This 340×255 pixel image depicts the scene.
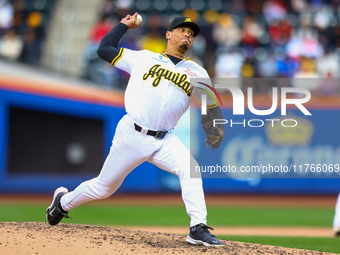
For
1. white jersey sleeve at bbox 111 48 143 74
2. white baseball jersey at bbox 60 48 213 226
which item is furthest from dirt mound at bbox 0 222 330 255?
white jersey sleeve at bbox 111 48 143 74

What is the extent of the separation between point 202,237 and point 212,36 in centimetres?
907

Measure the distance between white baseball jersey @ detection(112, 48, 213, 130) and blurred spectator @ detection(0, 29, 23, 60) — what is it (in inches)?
297

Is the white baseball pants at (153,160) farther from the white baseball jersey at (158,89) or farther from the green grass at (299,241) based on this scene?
the green grass at (299,241)

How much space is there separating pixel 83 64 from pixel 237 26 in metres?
3.57

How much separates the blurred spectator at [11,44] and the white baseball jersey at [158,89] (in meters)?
7.55

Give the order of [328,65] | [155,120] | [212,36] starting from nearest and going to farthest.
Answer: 1. [155,120]
2. [328,65]
3. [212,36]

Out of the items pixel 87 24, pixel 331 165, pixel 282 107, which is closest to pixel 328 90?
pixel 282 107

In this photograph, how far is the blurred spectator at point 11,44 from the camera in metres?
12.1

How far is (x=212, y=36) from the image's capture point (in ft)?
43.2

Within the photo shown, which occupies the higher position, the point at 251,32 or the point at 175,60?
the point at 251,32

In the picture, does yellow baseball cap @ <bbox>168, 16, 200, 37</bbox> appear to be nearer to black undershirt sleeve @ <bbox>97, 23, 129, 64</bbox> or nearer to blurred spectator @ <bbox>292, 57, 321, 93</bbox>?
black undershirt sleeve @ <bbox>97, 23, 129, 64</bbox>

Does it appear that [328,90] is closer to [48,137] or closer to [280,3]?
[280,3]

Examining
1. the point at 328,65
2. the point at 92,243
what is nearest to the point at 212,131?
the point at 92,243

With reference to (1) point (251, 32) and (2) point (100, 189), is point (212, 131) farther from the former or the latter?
(1) point (251, 32)
